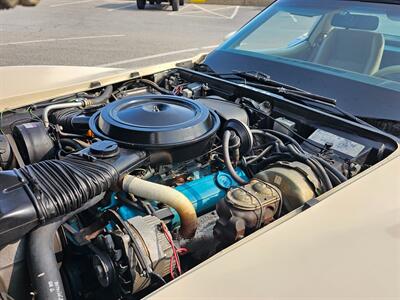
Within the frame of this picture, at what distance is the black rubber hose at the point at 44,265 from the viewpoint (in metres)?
1.11

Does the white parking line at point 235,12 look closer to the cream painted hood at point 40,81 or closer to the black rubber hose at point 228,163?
the cream painted hood at point 40,81

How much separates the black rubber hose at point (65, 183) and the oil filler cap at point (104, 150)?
0.10 feet

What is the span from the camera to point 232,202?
1302 millimetres

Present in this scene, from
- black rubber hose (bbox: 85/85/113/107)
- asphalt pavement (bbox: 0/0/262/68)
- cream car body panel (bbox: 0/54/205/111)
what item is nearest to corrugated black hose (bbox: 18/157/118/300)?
black rubber hose (bbox: 85/85/113/107)

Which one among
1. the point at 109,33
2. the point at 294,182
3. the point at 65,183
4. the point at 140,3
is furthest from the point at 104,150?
the point at 140,3

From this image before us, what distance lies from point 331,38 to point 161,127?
1.50m

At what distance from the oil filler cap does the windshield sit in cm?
126

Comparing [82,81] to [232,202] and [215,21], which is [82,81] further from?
[215,21]

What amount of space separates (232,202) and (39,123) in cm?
93

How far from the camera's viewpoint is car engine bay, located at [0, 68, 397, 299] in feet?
3.87

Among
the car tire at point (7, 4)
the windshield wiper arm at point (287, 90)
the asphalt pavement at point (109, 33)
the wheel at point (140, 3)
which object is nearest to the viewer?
the car tire at point (7, 4)

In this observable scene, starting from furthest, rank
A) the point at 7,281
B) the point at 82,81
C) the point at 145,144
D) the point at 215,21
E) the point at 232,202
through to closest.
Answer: the point at 215,21 → the point at 82,81 → the point at 145,144 → the point at 232,202 → the point at 7,281

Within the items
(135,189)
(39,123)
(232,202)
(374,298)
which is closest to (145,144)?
(135,189)

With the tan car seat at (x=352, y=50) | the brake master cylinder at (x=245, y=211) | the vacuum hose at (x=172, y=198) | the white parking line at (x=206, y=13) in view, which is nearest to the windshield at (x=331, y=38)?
the tan car seat at (x=352, y=50)
